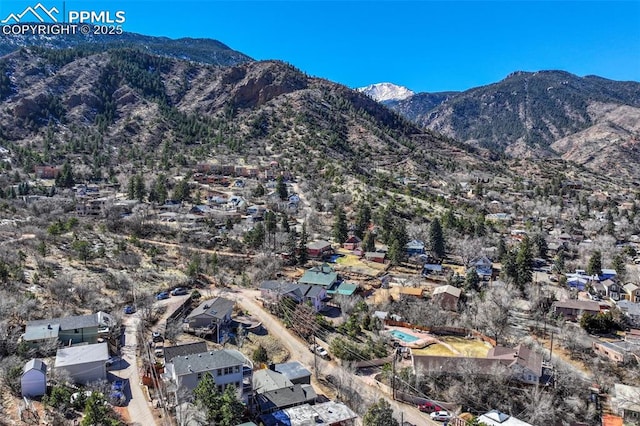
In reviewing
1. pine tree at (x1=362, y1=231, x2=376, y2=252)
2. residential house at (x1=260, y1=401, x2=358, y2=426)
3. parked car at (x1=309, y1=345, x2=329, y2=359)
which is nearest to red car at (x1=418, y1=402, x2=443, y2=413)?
residential house at (x1=260, y1=401, x2=358, y2=426)

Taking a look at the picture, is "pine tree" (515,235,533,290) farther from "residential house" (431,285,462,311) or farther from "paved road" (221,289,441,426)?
"paved road" (221,289,441,426)

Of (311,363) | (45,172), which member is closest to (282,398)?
(311,363)

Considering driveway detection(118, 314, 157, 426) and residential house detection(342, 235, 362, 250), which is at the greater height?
residential house detection(342, 235, 362, 250)

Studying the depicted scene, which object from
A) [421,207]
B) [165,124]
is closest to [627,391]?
[421,207]

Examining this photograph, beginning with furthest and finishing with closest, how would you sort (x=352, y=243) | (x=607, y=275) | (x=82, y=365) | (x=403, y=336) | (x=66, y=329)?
(x=352, y=243) < (x=607, y=275) < (x=403, y=336) < (x=66, y=329) < (x=82, y=365)

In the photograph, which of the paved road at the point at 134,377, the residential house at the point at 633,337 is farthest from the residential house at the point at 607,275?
the paved road at the point at 134,377

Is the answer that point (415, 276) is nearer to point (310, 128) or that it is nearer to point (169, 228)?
point (169, 228)

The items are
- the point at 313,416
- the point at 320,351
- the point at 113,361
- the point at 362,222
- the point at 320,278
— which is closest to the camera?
the point at 313,416

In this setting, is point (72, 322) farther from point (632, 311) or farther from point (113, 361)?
point (632, 311)
